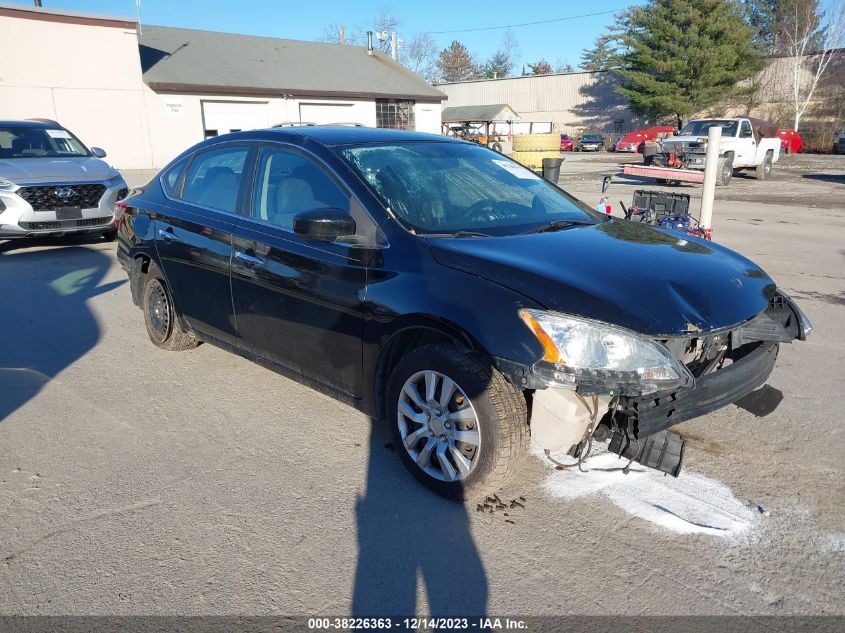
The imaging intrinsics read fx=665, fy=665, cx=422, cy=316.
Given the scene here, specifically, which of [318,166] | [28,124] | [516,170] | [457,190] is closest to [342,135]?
[318,166]

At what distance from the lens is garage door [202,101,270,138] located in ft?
91.4

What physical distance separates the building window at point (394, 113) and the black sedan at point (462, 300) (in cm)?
2965

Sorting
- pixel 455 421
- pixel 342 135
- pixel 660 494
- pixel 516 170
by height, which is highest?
pixel 342 135

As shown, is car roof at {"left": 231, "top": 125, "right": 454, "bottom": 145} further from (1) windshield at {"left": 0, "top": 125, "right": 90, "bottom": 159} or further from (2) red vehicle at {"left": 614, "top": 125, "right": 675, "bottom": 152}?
(2) red vehicle at {"left": 614, "top": 125, "right": 675, "bottom": 152}

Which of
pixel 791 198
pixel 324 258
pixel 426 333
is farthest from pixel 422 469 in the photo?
pixel 791 198

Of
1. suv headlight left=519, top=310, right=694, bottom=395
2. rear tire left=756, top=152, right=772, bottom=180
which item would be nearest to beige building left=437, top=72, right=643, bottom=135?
rear tire left=756, top=152, right=772, bottom=180

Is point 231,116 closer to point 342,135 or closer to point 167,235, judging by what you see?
point 167,235

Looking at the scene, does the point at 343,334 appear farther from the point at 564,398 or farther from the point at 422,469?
the point at 564,398

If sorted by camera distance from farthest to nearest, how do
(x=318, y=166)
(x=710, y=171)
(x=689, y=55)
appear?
(x=689, y=55) < (x=710, y=171) < (x=318, y=166)

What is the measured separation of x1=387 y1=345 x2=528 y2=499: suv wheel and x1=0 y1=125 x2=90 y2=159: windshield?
9.61 meters

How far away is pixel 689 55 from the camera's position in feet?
154

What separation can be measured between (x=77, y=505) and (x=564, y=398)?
2.38 m

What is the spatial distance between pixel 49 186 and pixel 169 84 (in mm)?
18688

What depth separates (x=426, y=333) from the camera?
321 centimetres
